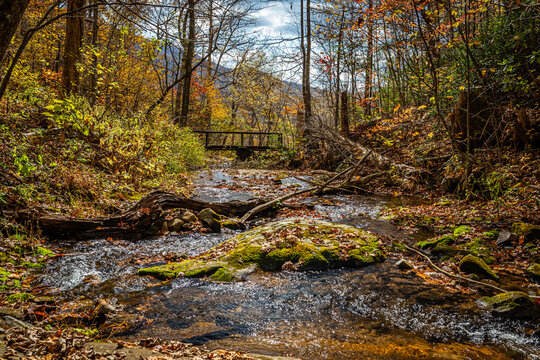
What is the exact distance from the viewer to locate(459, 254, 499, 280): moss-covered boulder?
12.9 ft

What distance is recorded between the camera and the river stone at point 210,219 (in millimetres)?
6042

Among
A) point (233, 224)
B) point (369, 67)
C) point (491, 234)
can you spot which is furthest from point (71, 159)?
point (369, 67)

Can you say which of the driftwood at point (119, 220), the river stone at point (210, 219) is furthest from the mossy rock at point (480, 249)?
the driftwood at point (119, 220)

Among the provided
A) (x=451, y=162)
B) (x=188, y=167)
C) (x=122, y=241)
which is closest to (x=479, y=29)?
(x=451, y=162)

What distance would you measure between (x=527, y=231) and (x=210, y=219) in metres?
5.63

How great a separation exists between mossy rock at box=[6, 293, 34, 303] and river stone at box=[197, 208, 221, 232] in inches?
131

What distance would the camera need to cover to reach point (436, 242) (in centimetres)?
513

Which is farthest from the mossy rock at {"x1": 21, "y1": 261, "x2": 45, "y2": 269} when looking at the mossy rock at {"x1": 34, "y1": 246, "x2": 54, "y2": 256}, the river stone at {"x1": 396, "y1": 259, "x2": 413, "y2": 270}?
the river stone at {"x1": 396, "y1": 259, "x2": 413, "y2": 270}

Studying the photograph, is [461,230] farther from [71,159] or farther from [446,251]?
[71,159]

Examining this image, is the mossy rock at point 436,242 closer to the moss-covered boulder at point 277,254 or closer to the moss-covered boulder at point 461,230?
the moss-covered boulder at point 461,230

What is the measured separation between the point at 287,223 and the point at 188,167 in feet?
35.6

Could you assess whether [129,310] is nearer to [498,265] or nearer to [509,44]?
[498,265]

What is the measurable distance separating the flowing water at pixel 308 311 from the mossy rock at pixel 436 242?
3.47 feet

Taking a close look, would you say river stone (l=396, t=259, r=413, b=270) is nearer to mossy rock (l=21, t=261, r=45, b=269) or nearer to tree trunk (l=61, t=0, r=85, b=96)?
mossy rock (l=21, t=261, r=45, b=269)
